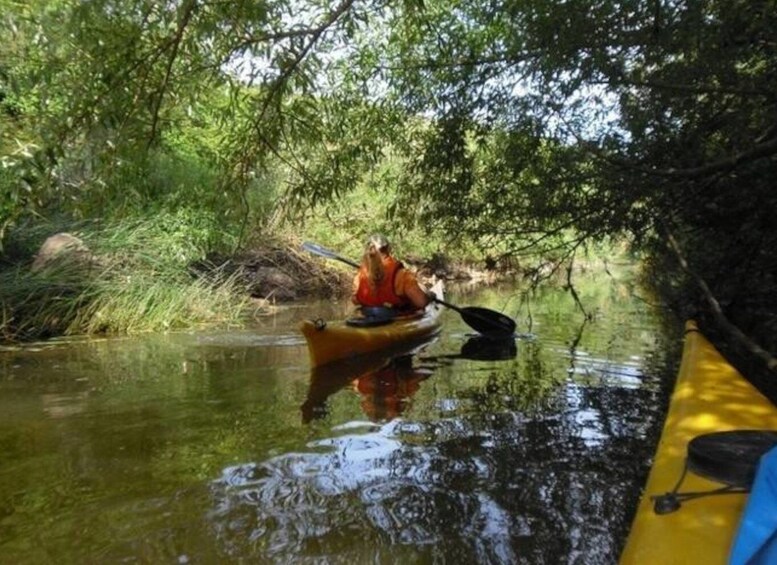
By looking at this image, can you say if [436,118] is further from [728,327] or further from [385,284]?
[728,327]

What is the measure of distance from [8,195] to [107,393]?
3.60 meters

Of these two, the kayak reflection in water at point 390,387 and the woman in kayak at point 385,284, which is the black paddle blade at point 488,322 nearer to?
the woman in kayak at point 385,284

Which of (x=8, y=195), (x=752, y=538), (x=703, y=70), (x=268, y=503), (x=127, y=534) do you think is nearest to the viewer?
(x=752, y=538)

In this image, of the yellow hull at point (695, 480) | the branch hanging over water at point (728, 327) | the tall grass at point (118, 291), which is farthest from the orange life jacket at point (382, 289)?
the yellow hull at point (695, 480)

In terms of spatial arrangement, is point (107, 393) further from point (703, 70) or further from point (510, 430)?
point (703, 70)

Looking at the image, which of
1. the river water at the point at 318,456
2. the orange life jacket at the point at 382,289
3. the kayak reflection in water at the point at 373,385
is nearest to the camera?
the river water at the point at 318,456

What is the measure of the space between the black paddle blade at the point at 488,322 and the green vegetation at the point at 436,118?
5.43 feet

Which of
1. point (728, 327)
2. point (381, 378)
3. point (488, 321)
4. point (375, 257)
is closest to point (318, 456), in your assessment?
point (381, 378)

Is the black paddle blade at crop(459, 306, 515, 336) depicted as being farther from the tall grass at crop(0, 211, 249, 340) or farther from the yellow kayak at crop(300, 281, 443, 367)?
the tall grass at crop(0, 211, 249, 340)

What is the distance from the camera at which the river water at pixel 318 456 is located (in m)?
3.13

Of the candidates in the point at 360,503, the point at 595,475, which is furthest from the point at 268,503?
the point at 595,475

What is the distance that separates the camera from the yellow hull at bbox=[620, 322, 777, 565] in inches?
78.5

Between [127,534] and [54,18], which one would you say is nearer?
[54,18]

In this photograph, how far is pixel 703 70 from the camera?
5.37 meters
